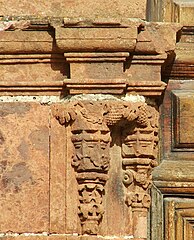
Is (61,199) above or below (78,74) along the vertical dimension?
below

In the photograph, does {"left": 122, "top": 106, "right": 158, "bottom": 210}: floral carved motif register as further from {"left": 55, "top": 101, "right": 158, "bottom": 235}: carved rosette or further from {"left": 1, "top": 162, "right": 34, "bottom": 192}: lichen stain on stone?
{"left": 1, "top": 162, "right": 34, "bottom": 192}: lichen stain on stone

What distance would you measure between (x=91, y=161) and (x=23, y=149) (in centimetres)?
23

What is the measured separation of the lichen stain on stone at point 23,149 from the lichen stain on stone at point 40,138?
0.08ft

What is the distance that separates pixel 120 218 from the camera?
425 cm

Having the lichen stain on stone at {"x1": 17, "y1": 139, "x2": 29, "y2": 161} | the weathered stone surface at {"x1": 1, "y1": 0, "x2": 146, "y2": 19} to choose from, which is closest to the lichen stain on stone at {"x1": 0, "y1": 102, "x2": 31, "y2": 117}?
the lichen stain on stone at {"x1": 17, "y1": 139, "x2": 29, "y2": 161}

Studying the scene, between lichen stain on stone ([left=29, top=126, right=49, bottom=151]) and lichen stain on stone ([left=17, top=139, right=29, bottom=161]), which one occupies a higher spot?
lichen stain on stone ([left=29, top=126, right=49, bottom=151])

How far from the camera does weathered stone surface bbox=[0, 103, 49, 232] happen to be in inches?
165

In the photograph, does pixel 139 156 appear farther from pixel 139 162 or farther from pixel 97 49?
pixel 97 49

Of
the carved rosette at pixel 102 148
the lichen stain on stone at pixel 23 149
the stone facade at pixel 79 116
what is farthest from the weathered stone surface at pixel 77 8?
the lichen stain on stone at pixel 23 149

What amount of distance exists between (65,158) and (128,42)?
42 cm

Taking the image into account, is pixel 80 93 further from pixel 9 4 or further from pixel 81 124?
pixel 9 4

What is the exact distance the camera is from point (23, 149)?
13.9 ft

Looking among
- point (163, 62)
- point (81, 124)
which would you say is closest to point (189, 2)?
point (163, 62)

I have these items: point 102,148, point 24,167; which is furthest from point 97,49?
point 24,167
